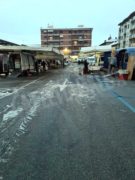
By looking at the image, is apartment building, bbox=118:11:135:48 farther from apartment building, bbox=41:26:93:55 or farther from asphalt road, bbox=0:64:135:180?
asphalt road, bbox=0:64:135:180

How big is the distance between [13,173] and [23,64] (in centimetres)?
2213

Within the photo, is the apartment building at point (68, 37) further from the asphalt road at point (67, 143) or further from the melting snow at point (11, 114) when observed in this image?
the asphalt road at point (67, 143)

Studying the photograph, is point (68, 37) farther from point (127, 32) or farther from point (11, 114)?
point (11, 114)

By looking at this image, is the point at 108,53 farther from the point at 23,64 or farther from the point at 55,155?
the point at 55,155

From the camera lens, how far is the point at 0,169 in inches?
139

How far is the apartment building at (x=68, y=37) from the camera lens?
125 metres

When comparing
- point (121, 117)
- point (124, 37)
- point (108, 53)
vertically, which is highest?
point (124, 37)

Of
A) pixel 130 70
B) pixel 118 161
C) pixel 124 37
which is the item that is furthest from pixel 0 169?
pixel 124 37

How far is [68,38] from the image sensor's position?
12631 centimetres

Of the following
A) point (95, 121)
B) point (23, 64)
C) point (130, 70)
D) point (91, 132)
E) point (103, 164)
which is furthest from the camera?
point (23, 64)

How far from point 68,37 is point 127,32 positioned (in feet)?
187

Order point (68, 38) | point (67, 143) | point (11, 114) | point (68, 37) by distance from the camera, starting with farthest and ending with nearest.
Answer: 1. point (68, 37)
2. point (68, 38)
3. point (11, 114)
4. point (67, 143)

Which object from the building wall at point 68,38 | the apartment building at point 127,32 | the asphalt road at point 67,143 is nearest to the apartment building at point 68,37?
the building wall at point 68,38

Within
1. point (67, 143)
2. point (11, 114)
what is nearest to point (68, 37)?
point (11, 114)
